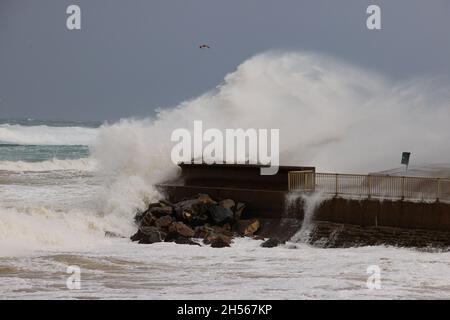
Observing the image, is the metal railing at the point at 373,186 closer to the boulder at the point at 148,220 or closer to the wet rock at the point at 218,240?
the wet rock at the point at 218,240

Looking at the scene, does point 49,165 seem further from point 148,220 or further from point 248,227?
point 248,227

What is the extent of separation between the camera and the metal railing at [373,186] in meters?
19.1

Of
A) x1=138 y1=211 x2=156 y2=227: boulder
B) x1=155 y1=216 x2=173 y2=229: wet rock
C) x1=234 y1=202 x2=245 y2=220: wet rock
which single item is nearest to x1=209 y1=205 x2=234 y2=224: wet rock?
x1=234 y1=202 x2=245 y2=220: wet rock

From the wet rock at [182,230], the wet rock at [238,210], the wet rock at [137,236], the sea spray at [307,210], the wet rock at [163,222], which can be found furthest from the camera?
the wet rock at [238,210]

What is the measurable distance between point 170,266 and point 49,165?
1305 inches

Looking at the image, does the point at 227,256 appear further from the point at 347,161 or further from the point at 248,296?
the point at 347,161

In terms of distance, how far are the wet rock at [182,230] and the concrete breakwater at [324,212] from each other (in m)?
1.79

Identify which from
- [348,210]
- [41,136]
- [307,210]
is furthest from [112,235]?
[41,136]

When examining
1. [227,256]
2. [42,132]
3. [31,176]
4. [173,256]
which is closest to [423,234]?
[227,256]

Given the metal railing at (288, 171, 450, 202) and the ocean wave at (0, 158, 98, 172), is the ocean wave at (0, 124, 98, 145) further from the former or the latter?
the metal railing at (288, 171, 450, 202)

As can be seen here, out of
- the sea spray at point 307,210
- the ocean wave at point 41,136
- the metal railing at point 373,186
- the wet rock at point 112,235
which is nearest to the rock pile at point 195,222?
the wet rock at point 112,235

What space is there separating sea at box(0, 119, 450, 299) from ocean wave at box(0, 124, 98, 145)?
4823 centimetres

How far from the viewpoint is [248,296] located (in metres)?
13.1

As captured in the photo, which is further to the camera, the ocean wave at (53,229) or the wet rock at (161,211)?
the wet rock at (161,211)
